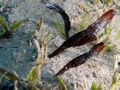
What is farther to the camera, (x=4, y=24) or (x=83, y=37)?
(x=4, y=24)

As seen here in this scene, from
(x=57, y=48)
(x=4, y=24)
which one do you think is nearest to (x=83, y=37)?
(x=57, y=48)

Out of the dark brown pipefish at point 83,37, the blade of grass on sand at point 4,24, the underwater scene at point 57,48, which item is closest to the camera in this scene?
the underwater scene at point 57,48

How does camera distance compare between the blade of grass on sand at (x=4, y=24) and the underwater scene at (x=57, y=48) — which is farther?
the blade of grass on sand at (x=4, y=24)

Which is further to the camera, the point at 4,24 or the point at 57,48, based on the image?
the point at 4,24

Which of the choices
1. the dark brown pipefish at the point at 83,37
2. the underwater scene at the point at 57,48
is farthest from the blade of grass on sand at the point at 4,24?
the dark brown pipefish at the point at 83,37

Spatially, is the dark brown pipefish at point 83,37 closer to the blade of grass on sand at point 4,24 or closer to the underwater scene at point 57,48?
the underwater scene at point 57,48

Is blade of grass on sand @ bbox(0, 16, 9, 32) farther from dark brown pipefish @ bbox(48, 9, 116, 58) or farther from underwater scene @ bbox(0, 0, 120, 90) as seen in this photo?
dark brown pipefish @ bbox(48, 9, 116, 58)

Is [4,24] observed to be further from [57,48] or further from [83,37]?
[83,37]

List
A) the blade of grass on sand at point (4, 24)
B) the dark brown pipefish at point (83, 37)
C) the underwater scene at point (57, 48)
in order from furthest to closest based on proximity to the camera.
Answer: the blade of grass on sand at point (4, 24) → the dark brown pipefish at point (83, 37) → the underwater scene at point (57, 48)

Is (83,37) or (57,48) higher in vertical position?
(83,37)

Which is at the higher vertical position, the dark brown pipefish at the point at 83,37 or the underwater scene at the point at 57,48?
the dark brown pipefish at the point at 83,37

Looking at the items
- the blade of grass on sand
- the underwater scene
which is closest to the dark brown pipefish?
the underwater scene

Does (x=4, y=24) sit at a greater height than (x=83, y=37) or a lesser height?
lesser

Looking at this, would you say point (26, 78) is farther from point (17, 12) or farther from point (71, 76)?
point (17, 12)
